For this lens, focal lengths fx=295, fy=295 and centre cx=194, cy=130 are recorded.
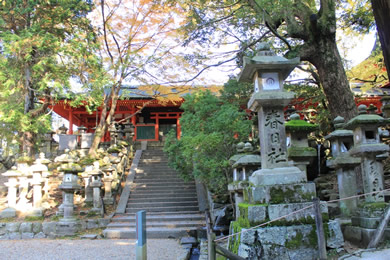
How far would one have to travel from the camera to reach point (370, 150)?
5066 millimetres

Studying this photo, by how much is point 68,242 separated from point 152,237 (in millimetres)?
2345

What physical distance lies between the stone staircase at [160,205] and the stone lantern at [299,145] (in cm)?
390

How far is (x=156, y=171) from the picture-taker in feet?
47.2

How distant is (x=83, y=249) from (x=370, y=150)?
22.3 feet

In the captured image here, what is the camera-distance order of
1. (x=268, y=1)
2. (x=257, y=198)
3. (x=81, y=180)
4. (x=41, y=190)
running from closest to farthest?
(x=257, y=198) < (x=268, y=1) < (x=41, y=190) < (x=81, y=180)

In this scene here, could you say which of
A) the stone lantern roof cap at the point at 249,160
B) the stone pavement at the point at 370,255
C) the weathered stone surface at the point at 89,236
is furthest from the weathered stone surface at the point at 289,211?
the weathered stone surface at the point at 89,236

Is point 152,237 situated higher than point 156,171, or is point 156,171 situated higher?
point 156,171

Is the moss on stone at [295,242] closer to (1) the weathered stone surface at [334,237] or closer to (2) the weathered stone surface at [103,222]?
(1) the weathered stone surface at [334,237]

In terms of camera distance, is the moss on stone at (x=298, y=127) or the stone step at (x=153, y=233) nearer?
the moss on stone at (x=298, y=127)

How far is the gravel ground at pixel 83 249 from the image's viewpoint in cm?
676

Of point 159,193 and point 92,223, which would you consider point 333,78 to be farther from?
point 92,223

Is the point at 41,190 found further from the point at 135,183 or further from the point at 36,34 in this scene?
the point at 36,34

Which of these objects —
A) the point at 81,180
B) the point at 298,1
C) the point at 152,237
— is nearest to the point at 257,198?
the point at 152,237

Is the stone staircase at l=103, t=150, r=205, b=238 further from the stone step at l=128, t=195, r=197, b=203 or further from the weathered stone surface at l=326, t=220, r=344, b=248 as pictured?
the weathered stone surface at l=326, t=220, r=344, b=248
